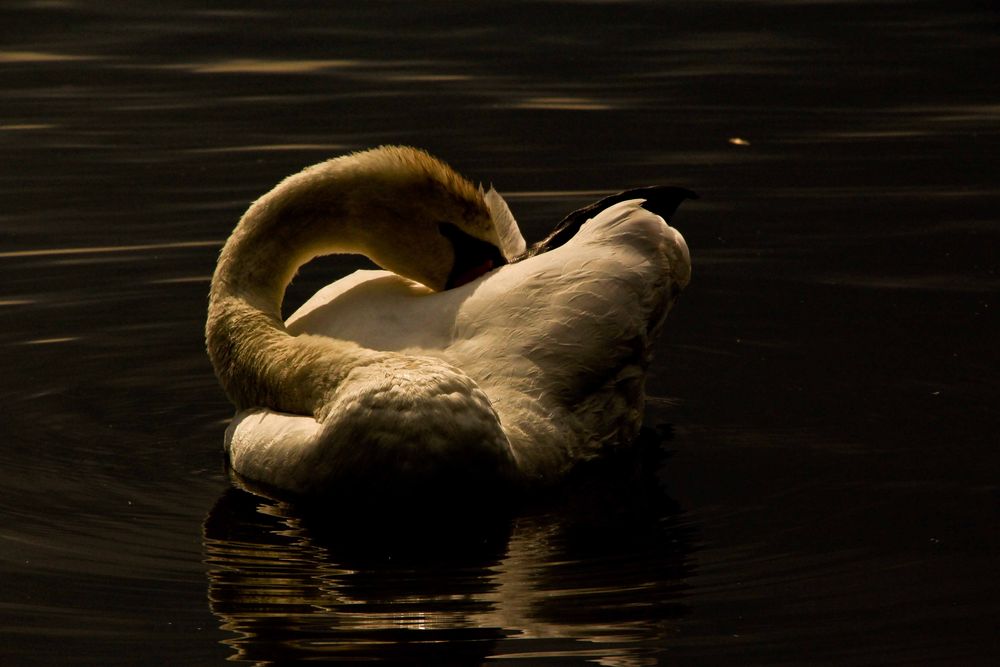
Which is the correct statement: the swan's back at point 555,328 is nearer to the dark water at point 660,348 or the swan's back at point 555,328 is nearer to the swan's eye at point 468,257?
the swan's eye at point 468,257

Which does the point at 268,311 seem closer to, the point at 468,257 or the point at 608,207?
the point at 468,257

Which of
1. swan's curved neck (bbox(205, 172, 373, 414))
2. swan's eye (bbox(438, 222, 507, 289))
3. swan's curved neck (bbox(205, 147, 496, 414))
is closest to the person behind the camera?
swan's curved neck (bbox(205, 172, 373, 414))

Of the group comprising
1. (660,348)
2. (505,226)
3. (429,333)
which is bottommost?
(660,348)

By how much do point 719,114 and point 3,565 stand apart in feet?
27.4

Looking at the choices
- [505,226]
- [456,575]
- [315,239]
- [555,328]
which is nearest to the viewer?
[456,575]

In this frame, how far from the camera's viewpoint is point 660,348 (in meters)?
9.09

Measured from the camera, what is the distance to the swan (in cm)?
662

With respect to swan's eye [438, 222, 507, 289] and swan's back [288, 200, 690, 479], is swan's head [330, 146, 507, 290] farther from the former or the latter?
swan's back [288, 200, 690, 479]

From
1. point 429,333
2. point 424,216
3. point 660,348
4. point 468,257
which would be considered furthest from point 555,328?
point 660,348

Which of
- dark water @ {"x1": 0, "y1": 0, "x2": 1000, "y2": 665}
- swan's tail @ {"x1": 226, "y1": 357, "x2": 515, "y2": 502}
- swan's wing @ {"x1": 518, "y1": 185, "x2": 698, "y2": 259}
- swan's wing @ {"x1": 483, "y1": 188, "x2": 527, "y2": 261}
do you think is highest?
swan's wing @ {"x1": 518, "y1": 185, "x2": 698, "y2": 259}

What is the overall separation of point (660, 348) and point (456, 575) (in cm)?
305

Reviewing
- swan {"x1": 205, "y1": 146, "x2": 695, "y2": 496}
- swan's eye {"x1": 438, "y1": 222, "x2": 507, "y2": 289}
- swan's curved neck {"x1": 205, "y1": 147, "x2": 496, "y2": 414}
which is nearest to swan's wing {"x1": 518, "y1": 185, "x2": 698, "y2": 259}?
swan {"x1": 205, "y1": 146, "x2": 695, "y2": 496}

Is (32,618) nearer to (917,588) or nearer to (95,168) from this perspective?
(917,588)

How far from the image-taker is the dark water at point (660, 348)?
233 inches
